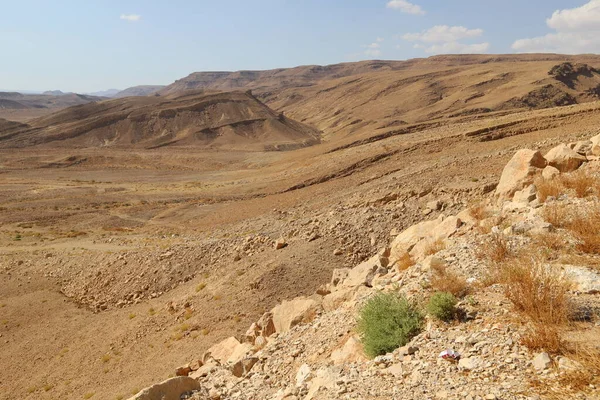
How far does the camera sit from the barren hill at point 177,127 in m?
65.4

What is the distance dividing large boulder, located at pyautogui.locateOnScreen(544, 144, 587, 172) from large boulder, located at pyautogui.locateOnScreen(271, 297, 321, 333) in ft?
21.0

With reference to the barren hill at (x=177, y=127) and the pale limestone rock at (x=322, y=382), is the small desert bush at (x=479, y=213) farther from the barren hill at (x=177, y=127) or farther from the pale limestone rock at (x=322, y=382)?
the barren hill at (x=177, y=127)

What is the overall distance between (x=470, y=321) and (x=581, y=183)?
4.96 m

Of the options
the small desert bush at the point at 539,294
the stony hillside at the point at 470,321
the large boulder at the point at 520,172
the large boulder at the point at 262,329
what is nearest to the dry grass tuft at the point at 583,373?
the stony hillside at the point at 470,321

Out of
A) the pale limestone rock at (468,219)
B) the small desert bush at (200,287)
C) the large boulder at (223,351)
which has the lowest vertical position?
the small desert bush at (200,287)

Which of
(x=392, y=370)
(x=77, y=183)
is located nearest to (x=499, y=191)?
(x=392, y=370)

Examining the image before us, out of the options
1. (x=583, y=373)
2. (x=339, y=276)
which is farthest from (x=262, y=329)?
(x=583, y=373)

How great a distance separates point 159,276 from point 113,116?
62.1 meters

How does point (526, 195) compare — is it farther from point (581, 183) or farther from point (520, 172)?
point (520, 172)

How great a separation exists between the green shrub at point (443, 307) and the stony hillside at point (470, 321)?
29 millimetres

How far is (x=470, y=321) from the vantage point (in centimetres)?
545

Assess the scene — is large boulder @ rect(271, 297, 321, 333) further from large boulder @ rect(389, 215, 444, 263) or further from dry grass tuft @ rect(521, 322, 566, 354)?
dry grass tuft @ rect(521, 322, 566, 354)

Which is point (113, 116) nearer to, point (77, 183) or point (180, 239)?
point (77, 183)

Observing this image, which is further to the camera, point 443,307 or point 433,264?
point 433,264
